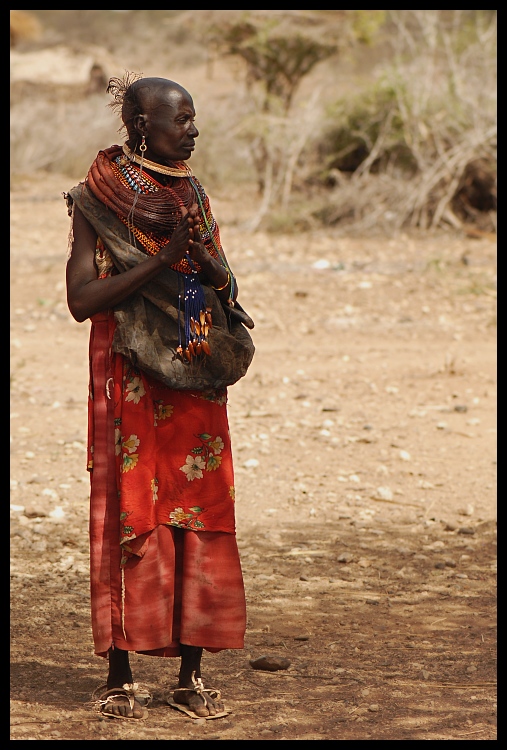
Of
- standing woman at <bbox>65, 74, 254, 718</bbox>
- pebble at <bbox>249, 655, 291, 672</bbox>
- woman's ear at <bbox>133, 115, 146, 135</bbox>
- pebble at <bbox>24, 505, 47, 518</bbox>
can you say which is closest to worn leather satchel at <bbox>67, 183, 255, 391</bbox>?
standing woman at <bbox>65, 74, 254, 718</bbox>

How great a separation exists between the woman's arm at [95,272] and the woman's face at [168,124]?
0.21m

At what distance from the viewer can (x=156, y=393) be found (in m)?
2.68

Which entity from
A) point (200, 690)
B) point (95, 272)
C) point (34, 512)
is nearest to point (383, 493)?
point (34, 512)

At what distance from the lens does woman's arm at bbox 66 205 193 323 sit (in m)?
2.50

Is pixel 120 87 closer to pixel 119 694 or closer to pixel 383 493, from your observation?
pixel 119 694

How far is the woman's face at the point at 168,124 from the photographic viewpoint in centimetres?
254

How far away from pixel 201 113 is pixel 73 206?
12.6m

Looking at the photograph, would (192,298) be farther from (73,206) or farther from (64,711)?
(64,711)

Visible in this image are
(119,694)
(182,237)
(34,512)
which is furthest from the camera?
(34,512)

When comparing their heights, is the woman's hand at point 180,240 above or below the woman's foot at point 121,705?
above

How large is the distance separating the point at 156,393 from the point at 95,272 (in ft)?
1.17

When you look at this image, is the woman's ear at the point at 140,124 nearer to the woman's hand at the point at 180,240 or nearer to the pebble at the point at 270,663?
the woman's hand at the point at 180,240

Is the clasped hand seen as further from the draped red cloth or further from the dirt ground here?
the dirt ground

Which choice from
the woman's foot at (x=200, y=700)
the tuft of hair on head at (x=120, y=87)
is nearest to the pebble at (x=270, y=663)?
the woman's foot at (x=200, y=700)
